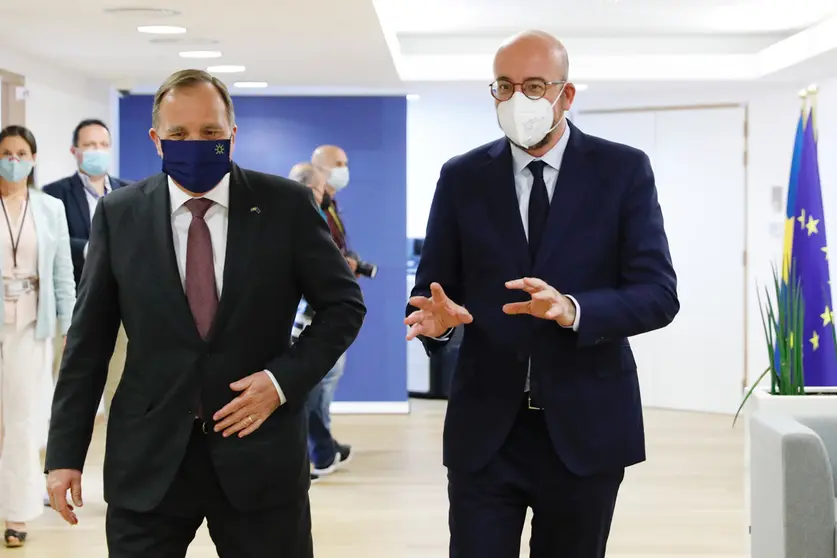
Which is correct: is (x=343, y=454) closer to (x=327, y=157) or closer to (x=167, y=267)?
(x=327, y=157)

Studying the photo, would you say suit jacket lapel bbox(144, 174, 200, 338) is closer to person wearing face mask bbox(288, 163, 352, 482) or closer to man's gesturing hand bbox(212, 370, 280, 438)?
man's gesturing hand bbox(212, 370, 280, 438)

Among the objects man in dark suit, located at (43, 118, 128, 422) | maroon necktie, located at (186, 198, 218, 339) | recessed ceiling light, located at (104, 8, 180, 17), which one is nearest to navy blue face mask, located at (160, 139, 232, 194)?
maroon necktie, located at (186, 198, 218, 339)

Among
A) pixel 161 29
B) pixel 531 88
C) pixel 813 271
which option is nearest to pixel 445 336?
pixel 531 88

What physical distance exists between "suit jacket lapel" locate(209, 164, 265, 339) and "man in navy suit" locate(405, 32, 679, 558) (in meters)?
0.34

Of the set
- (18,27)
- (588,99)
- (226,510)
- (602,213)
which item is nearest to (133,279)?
(226,510)

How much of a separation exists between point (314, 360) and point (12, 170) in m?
2.94

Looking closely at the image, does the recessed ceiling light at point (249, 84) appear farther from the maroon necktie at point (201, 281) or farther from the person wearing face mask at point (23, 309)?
the maroon necktie at point (201, 281)

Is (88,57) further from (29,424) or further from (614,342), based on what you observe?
(614,342)

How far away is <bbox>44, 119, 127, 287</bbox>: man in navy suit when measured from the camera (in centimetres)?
525

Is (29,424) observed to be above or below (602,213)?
below

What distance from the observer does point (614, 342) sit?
2.36m

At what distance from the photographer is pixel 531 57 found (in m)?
2.33

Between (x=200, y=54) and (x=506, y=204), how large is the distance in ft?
14.7

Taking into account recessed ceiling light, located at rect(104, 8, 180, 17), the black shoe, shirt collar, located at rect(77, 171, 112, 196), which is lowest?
the black shoe
